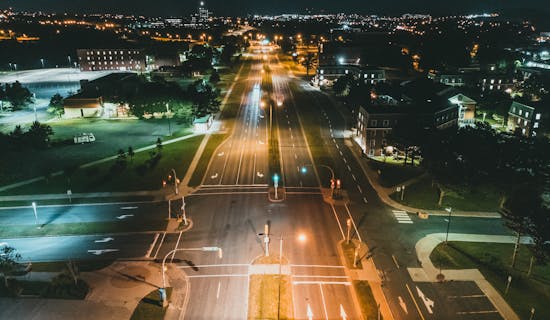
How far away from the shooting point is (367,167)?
7631cm

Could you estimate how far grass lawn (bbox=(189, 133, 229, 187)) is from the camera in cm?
7047

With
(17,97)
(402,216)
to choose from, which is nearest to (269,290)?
(402,216)

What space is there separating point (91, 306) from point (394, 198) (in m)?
46.2

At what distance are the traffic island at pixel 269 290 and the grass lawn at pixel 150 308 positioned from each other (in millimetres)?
8872

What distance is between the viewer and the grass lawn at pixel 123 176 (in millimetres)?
66938

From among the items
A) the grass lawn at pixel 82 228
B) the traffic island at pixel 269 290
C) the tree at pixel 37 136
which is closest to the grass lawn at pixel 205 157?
the grass lawn at pixel 82 228

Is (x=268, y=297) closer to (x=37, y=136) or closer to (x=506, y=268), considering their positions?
(x=506, y=268)

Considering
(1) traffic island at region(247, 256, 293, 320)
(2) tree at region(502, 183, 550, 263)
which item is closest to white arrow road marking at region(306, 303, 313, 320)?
(1) traffic island at region(247, 256, 293, 320)

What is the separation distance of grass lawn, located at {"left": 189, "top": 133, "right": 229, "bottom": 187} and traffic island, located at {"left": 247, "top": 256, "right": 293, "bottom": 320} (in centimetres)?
2763

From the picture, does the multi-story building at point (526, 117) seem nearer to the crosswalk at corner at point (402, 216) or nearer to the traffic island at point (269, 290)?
the crosswalk at corner at point (402, 216)

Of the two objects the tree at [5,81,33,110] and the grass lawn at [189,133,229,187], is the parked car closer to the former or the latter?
the grass lawn at [189,133,229,187]

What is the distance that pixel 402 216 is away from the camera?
57.5m

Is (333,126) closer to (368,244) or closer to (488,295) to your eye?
(368,244)

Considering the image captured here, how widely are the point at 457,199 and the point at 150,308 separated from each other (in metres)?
49.4
